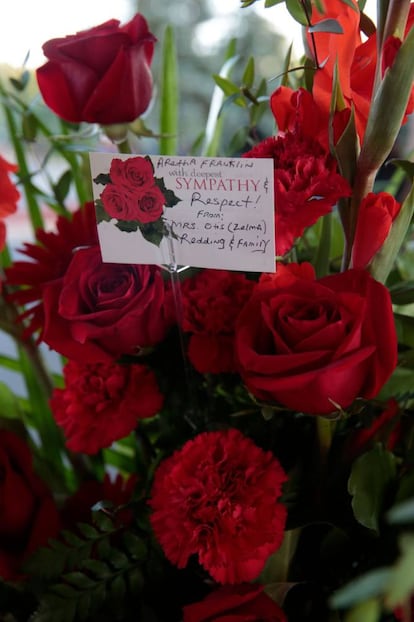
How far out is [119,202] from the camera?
0.37 metres

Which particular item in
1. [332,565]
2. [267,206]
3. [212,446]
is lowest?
[332,565]

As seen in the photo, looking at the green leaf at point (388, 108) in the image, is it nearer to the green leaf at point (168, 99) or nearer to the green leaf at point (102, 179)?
the green leaf at point (102, 179)

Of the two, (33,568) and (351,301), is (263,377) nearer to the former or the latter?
(351,301)

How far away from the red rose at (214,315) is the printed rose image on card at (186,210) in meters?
0.03

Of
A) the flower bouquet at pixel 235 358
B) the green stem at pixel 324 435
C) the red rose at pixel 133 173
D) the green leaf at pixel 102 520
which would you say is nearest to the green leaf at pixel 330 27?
the flower bouquet at pixel 235 358

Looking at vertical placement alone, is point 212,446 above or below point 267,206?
below

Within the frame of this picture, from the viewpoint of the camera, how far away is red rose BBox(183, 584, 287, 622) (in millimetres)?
378

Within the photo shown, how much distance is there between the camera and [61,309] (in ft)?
1.27

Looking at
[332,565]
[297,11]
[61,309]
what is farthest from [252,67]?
[332,565]

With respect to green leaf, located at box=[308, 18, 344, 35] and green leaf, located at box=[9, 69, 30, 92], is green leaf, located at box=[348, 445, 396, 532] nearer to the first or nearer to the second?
green leaf, located at box=[308, 18, 344, 35]

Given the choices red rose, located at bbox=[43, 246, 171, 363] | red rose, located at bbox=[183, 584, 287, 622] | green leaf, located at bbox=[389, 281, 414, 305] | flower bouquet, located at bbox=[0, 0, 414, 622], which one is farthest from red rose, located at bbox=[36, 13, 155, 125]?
red rose, located at bbox=[183, 584, 287, 622]

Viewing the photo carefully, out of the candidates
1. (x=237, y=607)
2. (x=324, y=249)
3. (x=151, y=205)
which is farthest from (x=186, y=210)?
(x=237, y=607)

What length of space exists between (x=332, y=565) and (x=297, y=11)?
354mm

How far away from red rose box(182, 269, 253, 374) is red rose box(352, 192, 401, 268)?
0.08 m
